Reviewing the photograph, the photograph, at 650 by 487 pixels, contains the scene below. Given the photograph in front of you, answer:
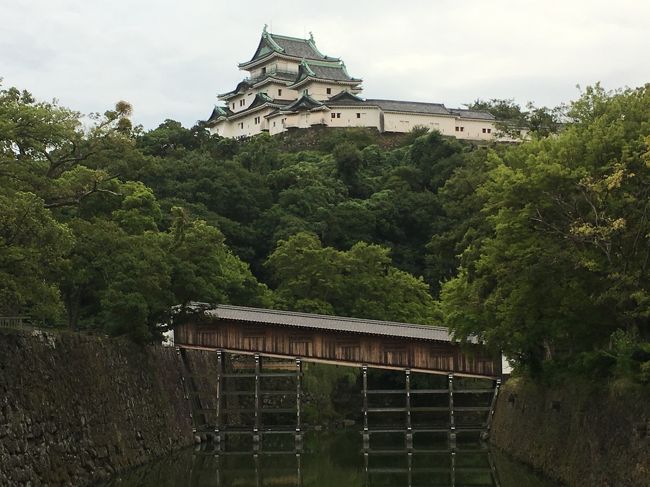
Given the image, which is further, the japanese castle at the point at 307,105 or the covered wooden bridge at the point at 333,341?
the japanese castle at the point at 307,105

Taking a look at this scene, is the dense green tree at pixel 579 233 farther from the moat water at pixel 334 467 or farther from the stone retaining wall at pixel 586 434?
the moat water at pixel 334 467

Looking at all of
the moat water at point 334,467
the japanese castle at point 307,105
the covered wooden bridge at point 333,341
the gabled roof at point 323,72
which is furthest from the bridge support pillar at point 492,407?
the gabled roof at point 323,72

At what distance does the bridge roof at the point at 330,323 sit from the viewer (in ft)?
117

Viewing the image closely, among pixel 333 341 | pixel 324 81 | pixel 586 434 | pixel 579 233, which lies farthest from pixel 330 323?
pixel 324 81

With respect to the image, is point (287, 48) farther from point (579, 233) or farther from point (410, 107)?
point (579, 233)

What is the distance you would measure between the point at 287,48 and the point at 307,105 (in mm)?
11239

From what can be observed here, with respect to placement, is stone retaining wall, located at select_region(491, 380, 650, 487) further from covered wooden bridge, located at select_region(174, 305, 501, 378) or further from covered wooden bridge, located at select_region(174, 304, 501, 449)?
covered wooden bridge, located at select_region(174, 305, 501, 378)

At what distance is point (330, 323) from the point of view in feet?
119

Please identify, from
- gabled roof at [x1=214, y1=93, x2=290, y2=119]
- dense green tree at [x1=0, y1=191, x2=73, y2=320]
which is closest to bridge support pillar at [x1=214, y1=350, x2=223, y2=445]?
dense green tree at [x1=0, y1=191, x2=73, y2=320]

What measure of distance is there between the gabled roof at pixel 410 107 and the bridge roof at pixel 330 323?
50.1 m

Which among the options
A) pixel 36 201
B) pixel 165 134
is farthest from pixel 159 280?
pixel 165 134

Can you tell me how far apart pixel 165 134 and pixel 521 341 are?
2233 inches

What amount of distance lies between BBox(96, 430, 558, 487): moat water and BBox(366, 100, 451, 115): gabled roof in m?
50.8

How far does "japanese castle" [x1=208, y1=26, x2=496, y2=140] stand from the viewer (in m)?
84.2
